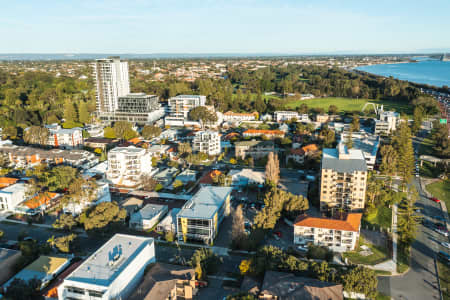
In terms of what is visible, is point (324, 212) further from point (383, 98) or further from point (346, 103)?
point (383, 98)

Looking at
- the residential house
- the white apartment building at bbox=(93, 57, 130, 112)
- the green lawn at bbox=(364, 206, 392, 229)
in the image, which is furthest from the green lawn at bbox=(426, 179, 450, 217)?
the white apartment building at bbox=(93, 57, 130, 112)

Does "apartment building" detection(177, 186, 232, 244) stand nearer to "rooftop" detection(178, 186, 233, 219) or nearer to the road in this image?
"rooftop" detection(178, 186, 233, 219)

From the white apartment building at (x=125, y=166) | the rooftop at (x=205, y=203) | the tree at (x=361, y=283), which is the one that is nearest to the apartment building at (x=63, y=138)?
the white apartment building at (x=125, y=166)

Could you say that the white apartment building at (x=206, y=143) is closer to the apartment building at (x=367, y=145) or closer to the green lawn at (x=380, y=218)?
the apartment building at (x=367, y=145)

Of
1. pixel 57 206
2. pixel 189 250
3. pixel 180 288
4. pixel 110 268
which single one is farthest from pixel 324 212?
pixel 57 206

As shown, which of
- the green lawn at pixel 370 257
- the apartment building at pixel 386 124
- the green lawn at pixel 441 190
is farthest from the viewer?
the apartment building at pixel 386 124

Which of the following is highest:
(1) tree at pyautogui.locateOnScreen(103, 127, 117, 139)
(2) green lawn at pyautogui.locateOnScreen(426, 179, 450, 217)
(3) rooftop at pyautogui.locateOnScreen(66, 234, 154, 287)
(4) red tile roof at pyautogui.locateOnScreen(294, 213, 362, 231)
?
(1) tree at pyautogui.locateOnScreen(103, 127, 117, 139)
